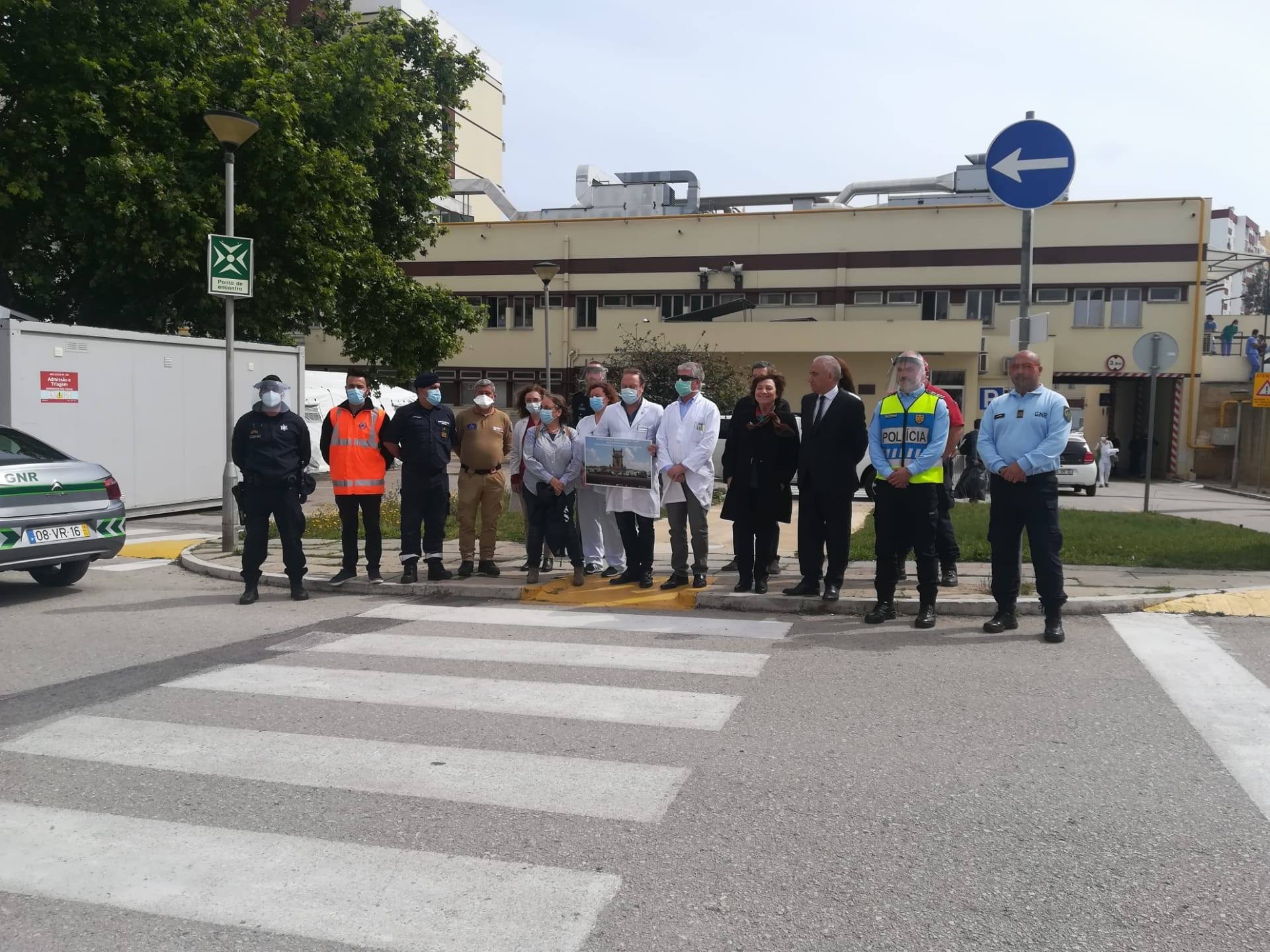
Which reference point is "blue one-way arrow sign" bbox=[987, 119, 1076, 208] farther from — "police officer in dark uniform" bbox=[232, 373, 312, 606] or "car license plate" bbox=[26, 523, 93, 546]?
"car license plate" bbox=[26, 523, 93, 546]

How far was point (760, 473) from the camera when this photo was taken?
884 cm

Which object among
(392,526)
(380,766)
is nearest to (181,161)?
(392,526)

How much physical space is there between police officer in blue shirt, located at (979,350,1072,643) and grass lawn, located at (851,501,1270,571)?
2067 millimetres

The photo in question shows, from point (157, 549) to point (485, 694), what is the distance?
27.1 ft

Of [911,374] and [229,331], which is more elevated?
[229,331]

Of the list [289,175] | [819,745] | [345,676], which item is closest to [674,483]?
[345,676]

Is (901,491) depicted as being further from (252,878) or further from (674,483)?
(252,878)

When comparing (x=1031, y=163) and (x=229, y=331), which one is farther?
(x=229, y=331)

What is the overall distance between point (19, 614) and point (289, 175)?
44.6ft

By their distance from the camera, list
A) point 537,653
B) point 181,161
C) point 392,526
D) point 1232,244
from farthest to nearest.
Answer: point 1232,244
point 181,161
point 392,526
point 537,653

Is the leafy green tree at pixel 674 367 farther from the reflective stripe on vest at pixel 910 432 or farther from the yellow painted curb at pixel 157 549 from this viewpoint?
the reflective stripe on vest at pixel 910 432

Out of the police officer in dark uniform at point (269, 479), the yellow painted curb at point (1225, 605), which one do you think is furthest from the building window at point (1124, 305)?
the police officer in dark uniform at point (269, 479)

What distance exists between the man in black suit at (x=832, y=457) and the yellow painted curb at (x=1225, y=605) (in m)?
2.52

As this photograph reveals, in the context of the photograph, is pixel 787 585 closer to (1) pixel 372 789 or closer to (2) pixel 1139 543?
(2) pixel 1139 543
